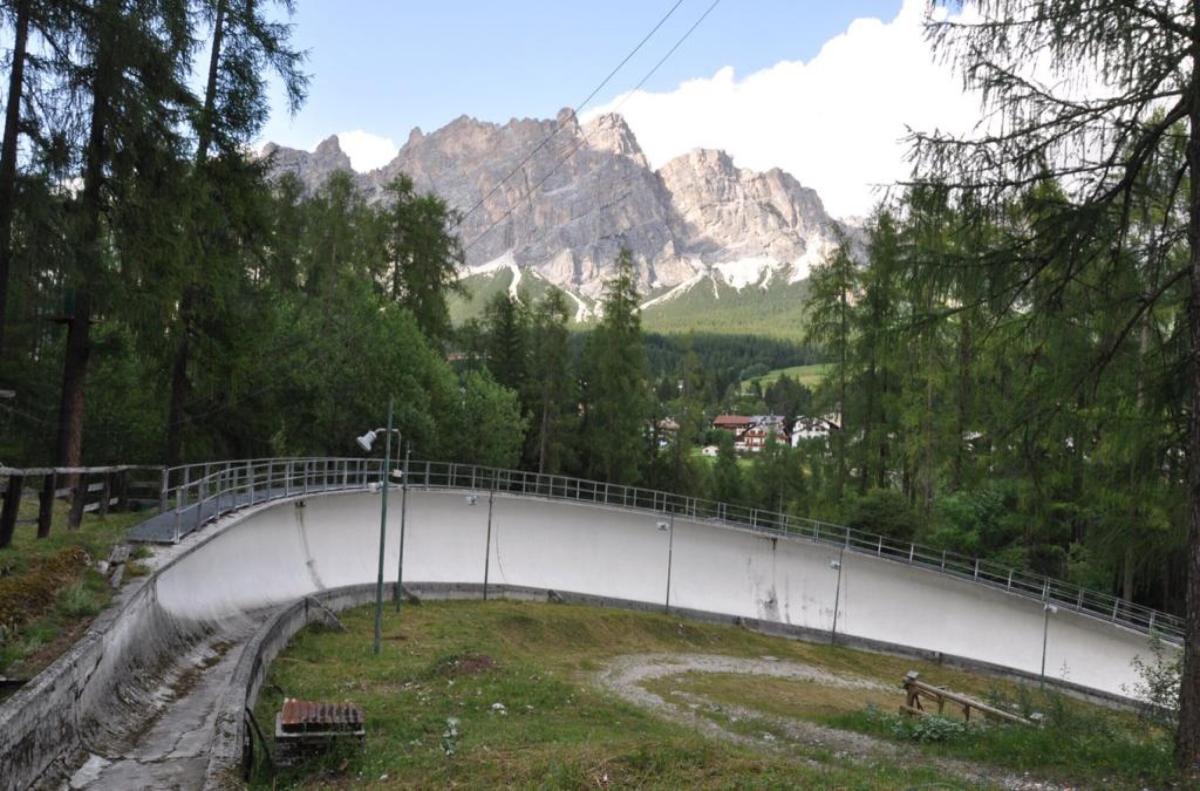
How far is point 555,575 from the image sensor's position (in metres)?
30.9

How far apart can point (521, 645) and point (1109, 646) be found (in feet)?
60.4

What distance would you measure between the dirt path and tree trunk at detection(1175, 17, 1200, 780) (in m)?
1.12

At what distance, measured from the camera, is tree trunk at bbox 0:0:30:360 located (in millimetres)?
12445

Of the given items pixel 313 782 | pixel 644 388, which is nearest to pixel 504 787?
pixel 313 782

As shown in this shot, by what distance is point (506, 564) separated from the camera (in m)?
30.2

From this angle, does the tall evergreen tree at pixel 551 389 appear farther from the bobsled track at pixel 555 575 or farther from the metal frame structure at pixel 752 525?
the bobsled track at pixel 555 575

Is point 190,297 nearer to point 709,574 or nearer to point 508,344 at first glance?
point 709,574

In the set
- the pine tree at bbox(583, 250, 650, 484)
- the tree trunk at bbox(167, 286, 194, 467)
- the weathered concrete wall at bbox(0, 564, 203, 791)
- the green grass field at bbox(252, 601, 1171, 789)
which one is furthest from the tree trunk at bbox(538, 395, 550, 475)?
the weathered concrete wall at bbox(0, 564, 203, 791)

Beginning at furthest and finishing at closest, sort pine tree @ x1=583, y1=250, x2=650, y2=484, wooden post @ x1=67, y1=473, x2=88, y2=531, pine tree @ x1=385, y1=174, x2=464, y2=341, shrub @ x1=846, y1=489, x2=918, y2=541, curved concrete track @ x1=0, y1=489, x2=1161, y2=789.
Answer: pine tree @ x1=583, y1=250, x2=650, y2=484 → pine tree @ x1=385, y1=174, x2=464, y2=341 → shrub @ x1=846, y1=489, x2=918, y2=541 → curved concrete track @ x1=0, y1=489, x2=1161, y2=789 → wooden post @ x1=67, y1=473, x2=88, y2=531

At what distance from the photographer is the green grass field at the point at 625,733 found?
21.7 ft

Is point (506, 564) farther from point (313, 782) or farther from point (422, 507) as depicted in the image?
point (313, 782)

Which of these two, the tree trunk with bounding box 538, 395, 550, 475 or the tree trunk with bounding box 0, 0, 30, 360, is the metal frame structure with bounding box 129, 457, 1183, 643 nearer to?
the tree trunk with bounding box 0, 0, 30, 360

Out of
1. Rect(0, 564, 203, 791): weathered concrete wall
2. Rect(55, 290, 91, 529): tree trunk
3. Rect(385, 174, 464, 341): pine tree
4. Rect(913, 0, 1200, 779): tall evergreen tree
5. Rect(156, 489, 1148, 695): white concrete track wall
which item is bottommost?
Rect(156, 489, 1148, 695): white concrete track wall

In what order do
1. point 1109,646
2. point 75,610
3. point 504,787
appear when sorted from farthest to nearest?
1. point 1109,646
2. point 75,610
3. point 504,787
